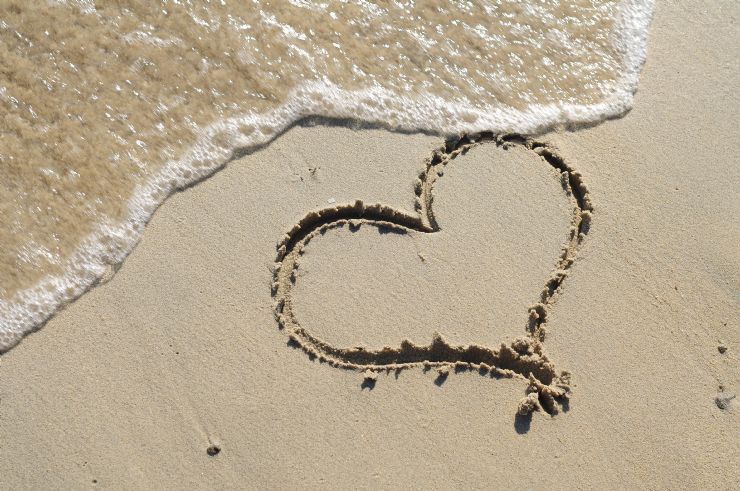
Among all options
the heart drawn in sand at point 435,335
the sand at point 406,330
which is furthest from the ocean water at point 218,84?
the heart drawn in sand at point 435,335

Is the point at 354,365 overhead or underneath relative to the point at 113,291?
overhead

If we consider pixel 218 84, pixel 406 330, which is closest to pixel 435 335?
pixel 406 330

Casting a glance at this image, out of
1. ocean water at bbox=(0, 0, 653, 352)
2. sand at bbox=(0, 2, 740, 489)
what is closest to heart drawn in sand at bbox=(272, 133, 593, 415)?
sand at bbox=(0, 2, 740, 489)

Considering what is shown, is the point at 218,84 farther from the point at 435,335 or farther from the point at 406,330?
the point at 435,335

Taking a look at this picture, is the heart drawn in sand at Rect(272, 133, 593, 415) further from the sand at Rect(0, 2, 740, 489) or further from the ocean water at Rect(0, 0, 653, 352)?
the ocean water at Rect(0, 0, 653, 352)

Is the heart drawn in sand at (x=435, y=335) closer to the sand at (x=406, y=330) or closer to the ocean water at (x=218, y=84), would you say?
the sand at (x=406, y=330)

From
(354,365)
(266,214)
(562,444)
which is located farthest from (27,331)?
(562,444)

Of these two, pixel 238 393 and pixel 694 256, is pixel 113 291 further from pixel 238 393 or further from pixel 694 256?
pixel 694 256
